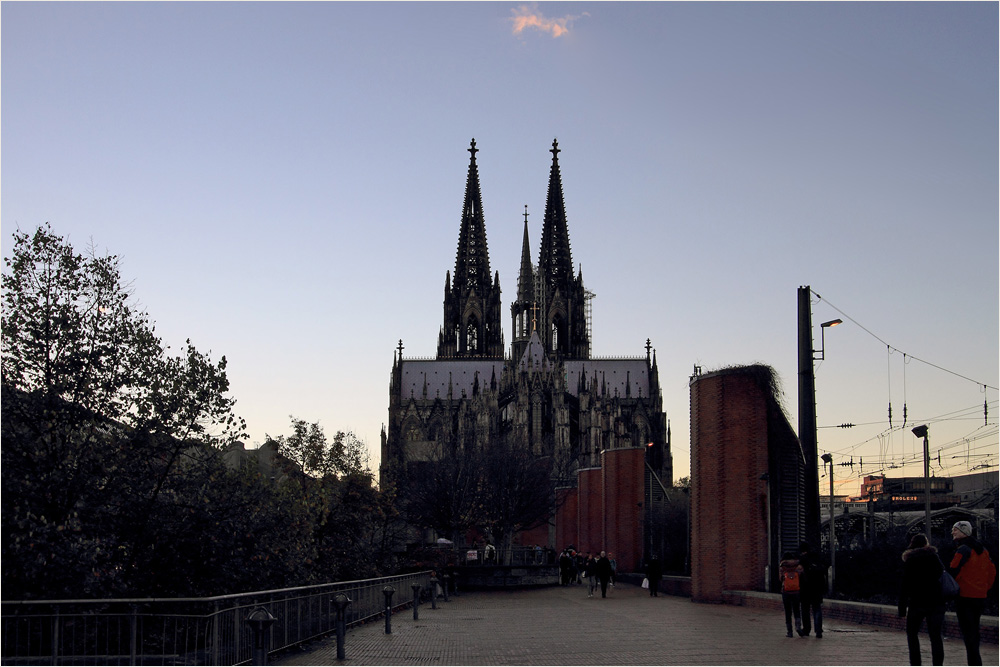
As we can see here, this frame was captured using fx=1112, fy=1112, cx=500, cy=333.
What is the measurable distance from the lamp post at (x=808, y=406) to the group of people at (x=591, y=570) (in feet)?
24.6

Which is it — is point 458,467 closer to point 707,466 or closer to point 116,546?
point 707,466

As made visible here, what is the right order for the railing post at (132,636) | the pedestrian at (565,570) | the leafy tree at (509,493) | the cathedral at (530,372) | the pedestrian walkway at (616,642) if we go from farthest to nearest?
the cathedral at (530,372) → the leafy tree at (509,493) → the pedestrian at (565,570) → the pedestrian walkway at (616,642) → the railing post at (132,636)

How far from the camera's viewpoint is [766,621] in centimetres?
1927

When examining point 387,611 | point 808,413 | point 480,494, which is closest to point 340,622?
point 387,611

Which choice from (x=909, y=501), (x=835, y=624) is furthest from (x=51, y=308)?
(x=909, y=501)

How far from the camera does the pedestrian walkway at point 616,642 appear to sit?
42.6ft

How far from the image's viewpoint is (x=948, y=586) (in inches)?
430

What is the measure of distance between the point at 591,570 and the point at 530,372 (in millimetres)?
77220

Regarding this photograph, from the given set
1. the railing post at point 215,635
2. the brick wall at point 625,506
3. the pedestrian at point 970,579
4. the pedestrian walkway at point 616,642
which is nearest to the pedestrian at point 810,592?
the pedestrian walkway at point 616,642

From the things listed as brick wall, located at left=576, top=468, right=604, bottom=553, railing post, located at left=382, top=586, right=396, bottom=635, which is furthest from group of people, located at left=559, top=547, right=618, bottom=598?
railing post, located at left=382, top=586, right=396, bottom=635

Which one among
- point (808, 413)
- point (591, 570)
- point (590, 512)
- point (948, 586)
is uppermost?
point (808, 413)

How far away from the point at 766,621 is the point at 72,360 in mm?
12264

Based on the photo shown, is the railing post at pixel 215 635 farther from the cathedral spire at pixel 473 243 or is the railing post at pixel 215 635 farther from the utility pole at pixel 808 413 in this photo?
the cathedral spire at pixel 473 243

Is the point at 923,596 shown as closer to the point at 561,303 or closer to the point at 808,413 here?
the point at 808,413
